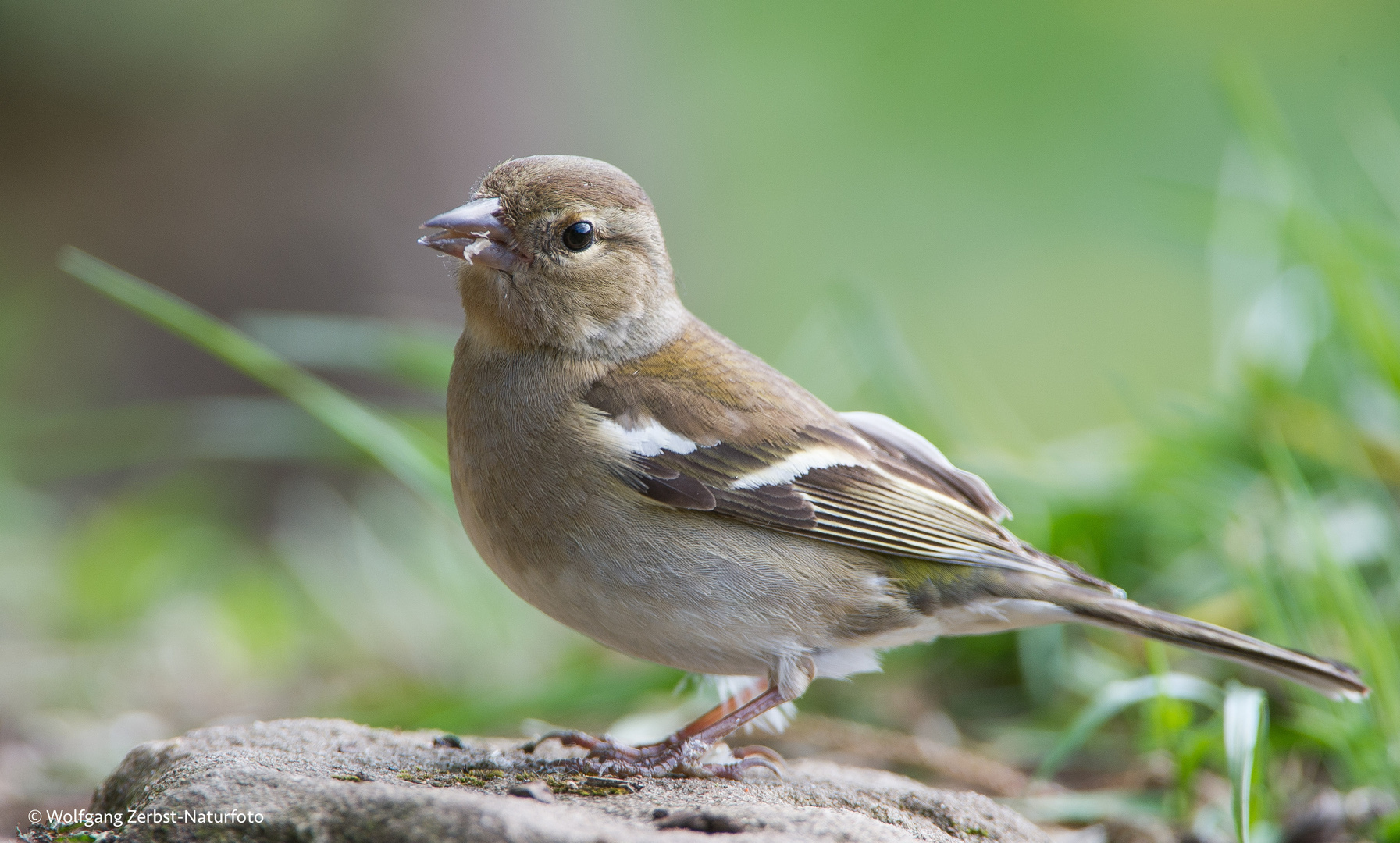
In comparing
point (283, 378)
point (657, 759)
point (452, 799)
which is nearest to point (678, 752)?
point (657, 759)

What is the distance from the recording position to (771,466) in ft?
10.6

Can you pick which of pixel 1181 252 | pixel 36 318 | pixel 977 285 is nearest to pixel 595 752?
pixel 36 318

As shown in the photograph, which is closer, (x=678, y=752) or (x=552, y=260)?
(x=678, y=752)

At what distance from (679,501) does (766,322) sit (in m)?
9.29

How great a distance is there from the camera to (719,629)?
2.96 m

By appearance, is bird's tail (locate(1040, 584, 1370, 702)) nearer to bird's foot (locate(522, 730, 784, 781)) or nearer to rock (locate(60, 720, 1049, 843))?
rock (locate(60, 720, 1049, 843))

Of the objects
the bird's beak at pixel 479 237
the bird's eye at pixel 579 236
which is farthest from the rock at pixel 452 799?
the bird's eye at pixel 579 236

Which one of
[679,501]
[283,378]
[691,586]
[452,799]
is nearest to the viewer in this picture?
[452,799]

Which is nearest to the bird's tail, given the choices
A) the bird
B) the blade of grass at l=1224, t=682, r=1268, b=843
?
the bird

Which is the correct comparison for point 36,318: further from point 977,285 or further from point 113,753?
point 977,285

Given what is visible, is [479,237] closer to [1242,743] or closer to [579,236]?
[579,236]

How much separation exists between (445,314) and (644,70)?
3.96 m

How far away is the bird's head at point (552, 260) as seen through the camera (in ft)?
10.8

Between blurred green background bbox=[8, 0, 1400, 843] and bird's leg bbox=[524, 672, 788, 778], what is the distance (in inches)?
35.5
